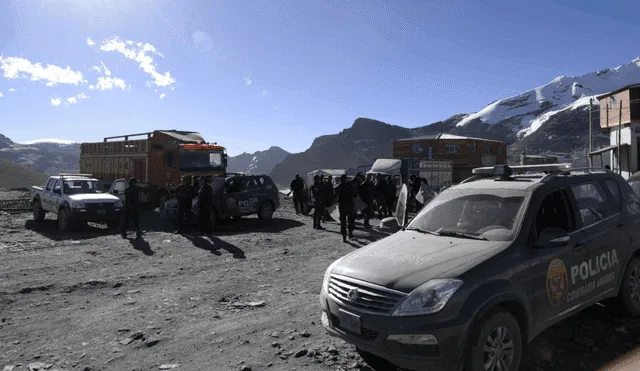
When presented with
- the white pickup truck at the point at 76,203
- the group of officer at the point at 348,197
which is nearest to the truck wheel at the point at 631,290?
the group of officer at the point at 348,197

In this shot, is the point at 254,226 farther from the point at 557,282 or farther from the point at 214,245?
the point at 557,282

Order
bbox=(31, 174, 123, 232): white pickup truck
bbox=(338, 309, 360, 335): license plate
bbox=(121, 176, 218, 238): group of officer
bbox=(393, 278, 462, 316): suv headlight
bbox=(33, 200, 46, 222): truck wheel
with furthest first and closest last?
bbox=(33, 200, 46, 222): truck wheel, bbox=(31, 174, 123, 232): white pickup truck, bbox=(121, 176, 218, 238): group of officer, bbox=(338, 309, 360, 335): license plate, bbox=(393, 278, 462, 316): suv headlight

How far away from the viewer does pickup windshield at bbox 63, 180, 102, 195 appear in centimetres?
1460

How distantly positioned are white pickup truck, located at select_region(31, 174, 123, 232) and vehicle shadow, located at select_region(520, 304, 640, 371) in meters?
13.3

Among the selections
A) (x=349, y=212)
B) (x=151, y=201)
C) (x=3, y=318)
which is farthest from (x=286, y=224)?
(x=3, y=318)

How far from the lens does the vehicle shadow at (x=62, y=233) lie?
498 inches

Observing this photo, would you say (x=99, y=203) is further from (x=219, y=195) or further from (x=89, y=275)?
(x=89, y=275)

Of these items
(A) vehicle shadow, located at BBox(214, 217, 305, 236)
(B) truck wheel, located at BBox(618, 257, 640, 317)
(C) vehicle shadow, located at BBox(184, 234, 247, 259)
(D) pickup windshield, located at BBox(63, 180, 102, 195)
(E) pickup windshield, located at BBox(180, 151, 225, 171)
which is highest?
(E) pickup windshield, located at BBox(180, 151, 225, 171)

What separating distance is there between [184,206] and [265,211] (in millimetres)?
3250

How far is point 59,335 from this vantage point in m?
5.16

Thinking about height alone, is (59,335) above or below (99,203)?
below

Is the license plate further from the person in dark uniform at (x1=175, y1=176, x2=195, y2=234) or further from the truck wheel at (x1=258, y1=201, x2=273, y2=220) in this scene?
the truck wheel at (x1=258, y1=201, x2=273, y2=220)

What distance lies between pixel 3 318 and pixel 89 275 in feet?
7.37

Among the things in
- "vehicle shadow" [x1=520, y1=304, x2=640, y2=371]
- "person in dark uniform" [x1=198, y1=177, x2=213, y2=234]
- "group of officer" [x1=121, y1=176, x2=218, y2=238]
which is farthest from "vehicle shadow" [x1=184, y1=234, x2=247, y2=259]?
"vehicle shadow" [x1=520, y1=304, x2=640, y2=371]
